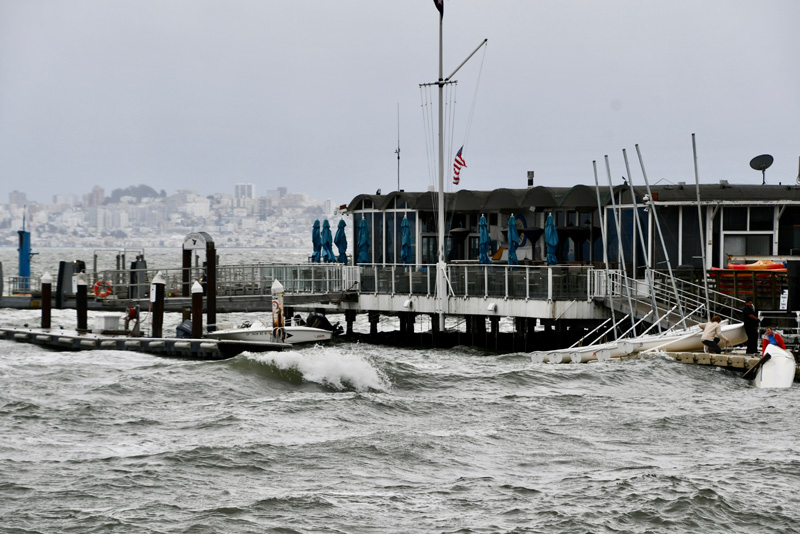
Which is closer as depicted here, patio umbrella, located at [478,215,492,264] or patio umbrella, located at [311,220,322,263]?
patio umbrella, located at [478,215,492,264]

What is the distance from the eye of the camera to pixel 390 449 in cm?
1753

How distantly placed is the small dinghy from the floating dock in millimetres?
12349

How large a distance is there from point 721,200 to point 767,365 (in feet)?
38.0

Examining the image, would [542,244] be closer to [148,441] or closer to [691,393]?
[691,393]

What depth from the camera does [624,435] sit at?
61.7 ft

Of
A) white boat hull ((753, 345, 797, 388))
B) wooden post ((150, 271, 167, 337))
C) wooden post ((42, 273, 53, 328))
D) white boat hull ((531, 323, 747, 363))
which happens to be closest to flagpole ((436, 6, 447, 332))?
white boat hull ((531, 323, 747, 363))

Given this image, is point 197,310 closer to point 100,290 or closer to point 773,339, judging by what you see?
point 100,290

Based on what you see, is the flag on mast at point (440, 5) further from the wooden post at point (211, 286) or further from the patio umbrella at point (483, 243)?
the wooden post at point (211, 286)

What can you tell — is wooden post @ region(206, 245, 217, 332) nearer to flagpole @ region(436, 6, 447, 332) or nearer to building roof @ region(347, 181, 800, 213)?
flagpole @ region(436, 6, 447, 332)

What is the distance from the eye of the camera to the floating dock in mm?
30109

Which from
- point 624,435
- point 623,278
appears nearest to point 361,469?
point 624,435

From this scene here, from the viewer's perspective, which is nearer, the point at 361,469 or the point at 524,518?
the point at 524,518

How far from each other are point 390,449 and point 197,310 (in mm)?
14942

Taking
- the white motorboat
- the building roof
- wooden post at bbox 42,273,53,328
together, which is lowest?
the white motorboat
